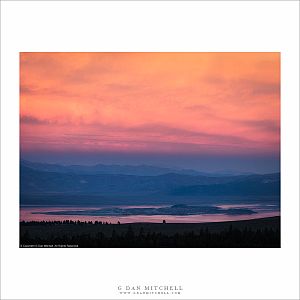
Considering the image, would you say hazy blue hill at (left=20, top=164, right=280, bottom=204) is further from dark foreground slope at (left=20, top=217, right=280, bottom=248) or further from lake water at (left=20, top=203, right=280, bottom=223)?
dark foreground slope at (left=20, top=217, right=280, bottom=248)

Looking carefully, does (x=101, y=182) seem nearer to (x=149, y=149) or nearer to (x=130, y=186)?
(x=130, y=186)

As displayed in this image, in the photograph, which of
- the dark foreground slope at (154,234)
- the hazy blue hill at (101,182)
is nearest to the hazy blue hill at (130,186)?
the hazy blue hill at (101,182)

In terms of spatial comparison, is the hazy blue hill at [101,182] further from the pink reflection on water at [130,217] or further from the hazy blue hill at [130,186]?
the pink reflection on water at [130,217]

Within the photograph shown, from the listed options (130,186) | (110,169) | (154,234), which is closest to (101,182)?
(110,169)

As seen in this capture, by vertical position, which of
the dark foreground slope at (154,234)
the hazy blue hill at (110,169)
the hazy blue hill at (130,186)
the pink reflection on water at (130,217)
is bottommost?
the dark foreground slope at (154,234)

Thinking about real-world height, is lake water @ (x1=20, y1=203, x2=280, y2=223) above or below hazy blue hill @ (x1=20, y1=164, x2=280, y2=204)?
below

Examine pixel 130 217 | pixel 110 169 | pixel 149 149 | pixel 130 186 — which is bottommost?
pixel 130 217

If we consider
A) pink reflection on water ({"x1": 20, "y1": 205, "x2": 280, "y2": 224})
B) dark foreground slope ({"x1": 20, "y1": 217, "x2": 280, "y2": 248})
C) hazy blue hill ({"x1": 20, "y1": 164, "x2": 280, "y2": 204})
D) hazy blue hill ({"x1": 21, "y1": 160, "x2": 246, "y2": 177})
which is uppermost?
hazy blue hill ({"x1": 21, "y1": 160, "x2": 246, "y2": 177})

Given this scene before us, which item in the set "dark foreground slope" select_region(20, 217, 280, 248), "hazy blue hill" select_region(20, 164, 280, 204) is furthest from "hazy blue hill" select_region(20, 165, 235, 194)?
"dark foreground slope" select_region(20, 217, 280, 248)
